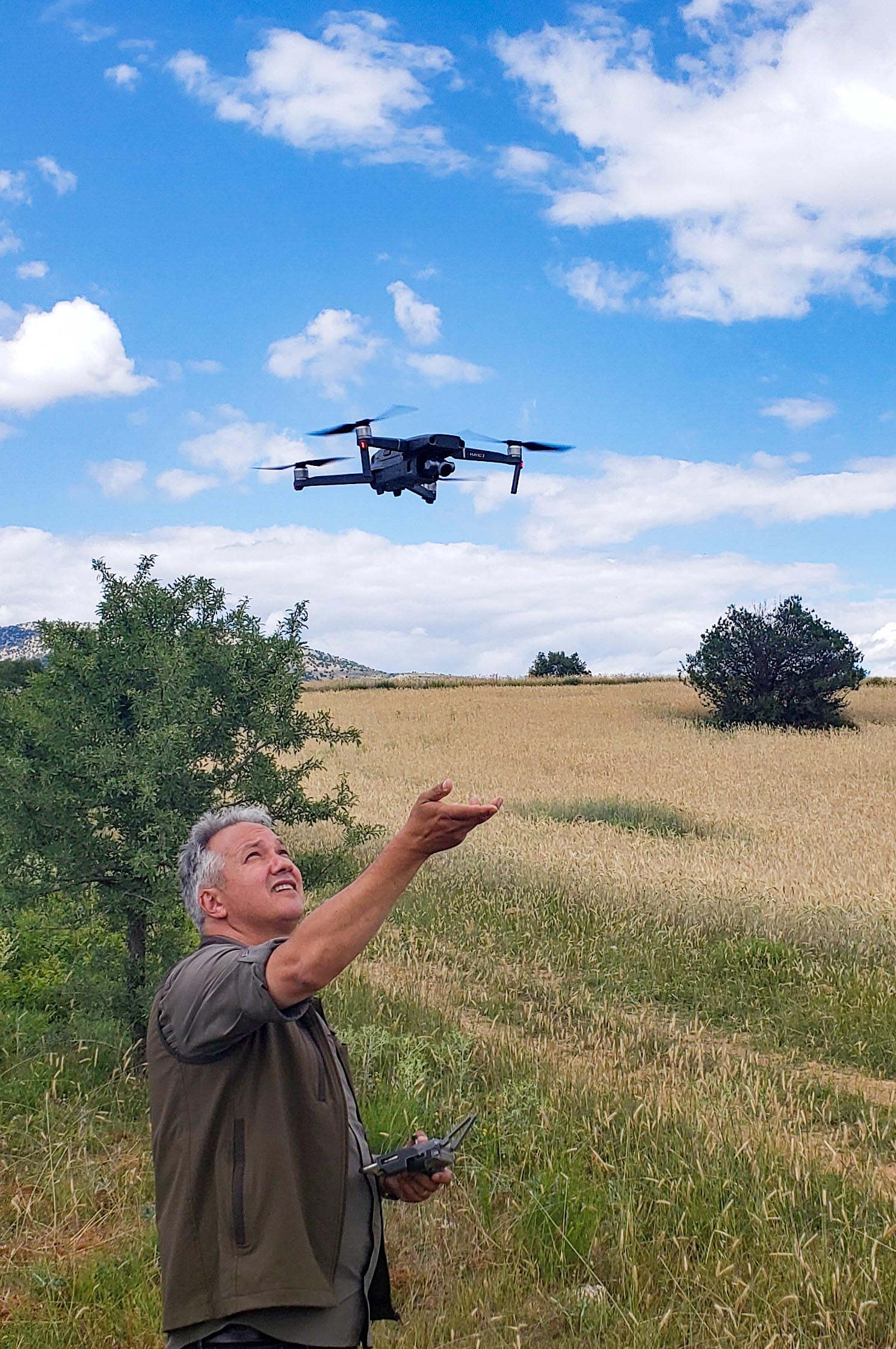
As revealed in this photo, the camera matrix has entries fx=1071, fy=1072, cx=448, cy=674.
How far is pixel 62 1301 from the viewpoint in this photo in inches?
187

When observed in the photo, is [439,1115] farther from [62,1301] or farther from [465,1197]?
[62,1301]

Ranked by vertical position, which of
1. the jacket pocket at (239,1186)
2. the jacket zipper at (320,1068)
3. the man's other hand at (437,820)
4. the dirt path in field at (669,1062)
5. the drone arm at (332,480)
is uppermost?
the drone arm at (332,480)

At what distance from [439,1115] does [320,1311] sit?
13.0 feet

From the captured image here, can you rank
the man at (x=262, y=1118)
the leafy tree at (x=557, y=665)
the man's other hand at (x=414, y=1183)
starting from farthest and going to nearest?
the leafy tree at (x=557, y=665) < the man's other hand at (x=414, y=1183) < the man at (x=262, y=1118)

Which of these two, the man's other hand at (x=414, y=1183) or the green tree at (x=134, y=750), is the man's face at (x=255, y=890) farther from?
the green tree at (x=134, y=750)

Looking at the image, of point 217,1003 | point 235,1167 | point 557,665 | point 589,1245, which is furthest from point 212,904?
point 557,665

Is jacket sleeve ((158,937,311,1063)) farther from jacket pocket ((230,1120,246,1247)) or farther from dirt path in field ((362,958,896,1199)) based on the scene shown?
dirt path in field ((362,958,896,1199))

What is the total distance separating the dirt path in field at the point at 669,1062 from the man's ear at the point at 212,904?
414 cm

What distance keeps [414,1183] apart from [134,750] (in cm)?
526

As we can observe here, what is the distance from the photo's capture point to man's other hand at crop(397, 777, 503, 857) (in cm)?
246

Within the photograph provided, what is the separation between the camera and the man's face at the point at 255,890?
2.88 metres

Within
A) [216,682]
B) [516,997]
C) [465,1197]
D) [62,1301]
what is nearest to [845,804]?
[516,997]

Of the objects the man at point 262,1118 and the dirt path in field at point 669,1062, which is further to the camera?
the dirt path in field at point 669,1062

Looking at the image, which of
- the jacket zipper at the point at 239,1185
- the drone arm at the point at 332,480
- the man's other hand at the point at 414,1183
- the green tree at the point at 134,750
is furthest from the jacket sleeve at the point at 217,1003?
the drone arm at the point at 332,480
